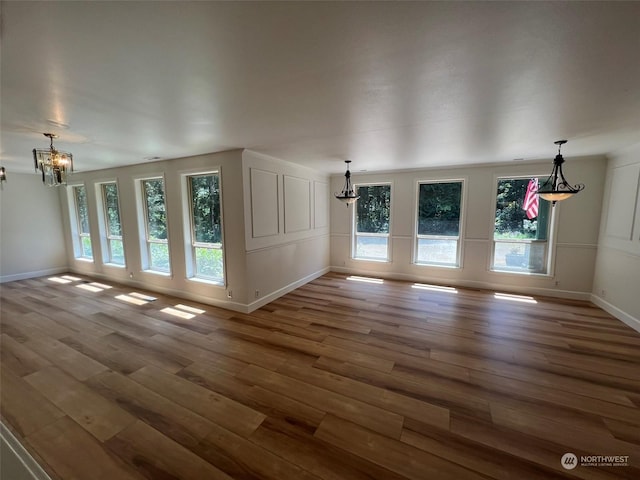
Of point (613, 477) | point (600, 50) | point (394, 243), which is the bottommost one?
point (613, 477)

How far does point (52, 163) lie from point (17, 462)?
281 centimetres

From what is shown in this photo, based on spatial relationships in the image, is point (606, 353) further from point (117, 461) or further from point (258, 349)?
point (117, 461)

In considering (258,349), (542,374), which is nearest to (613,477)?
(542,374)

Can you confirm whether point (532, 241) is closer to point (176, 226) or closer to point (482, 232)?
point (482, 232)

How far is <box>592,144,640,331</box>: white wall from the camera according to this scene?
356 centimetres

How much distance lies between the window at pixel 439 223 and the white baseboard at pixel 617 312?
2.18 m

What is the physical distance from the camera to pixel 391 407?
2152 millimetres

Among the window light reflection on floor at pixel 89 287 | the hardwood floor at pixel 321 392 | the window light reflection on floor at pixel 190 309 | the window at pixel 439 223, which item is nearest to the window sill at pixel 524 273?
the window at pixel 439 223

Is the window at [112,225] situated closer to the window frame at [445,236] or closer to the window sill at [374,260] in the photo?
the window sill at [374,260]

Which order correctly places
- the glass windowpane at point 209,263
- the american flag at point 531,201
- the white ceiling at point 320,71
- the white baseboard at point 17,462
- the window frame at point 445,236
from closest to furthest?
the white ceiling at point 320,71
the white baseboard at point 17,462
the glass windowpane at point 209,263
the american flag at point 531,201
the window frame at point 445,236

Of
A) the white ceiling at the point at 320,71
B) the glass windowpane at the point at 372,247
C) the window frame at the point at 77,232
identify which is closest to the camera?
the white ceiling at the point at 320,71

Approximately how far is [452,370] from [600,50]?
2.71m

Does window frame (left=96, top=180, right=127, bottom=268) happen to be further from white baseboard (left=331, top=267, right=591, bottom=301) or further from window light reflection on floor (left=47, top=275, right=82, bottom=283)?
white baseboard (left=331, top=267, right=591, bottom=301)

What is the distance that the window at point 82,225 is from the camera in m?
6.34
